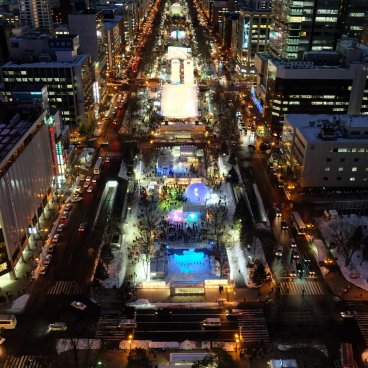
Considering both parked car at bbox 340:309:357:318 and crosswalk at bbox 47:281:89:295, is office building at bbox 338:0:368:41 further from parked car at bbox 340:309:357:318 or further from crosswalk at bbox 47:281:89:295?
crosswalk at bbox 47:281:89:295

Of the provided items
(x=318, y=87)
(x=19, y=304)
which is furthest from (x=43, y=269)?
(x=318, y=87)

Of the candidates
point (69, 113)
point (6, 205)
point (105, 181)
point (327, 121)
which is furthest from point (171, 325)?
point (69, 113)

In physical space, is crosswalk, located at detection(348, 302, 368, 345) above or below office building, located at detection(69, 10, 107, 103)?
below

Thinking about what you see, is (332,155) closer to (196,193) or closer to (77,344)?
(196,193)

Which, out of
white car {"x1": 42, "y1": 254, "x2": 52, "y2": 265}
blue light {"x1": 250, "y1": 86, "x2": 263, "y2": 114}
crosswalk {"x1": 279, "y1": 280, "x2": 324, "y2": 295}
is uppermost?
white car {"x1": 42, "y1": 254, "x2": 52, "y2": 265}

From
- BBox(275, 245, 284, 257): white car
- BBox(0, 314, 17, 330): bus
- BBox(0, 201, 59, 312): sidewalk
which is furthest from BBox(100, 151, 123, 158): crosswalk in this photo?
BBox(0, 314, 17, 330): bus

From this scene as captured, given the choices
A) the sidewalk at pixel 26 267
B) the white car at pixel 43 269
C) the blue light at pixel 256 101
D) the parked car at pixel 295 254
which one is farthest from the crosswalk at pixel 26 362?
the blue light at pixel 256 101

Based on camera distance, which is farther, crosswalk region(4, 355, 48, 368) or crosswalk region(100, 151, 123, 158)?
crosswalk region(100, 151, 123, 158)

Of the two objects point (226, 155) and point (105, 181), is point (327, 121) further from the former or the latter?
point (105, 181)
